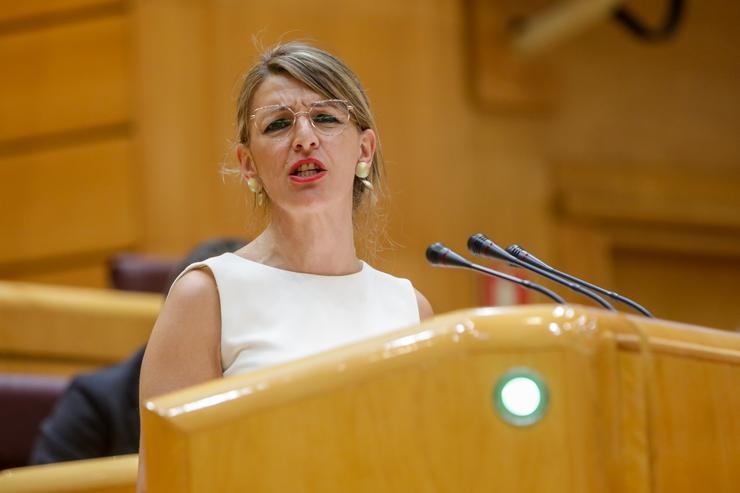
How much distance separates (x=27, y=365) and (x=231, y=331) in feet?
3.81

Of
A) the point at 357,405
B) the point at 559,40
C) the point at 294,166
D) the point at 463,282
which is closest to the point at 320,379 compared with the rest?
the point at 357,405

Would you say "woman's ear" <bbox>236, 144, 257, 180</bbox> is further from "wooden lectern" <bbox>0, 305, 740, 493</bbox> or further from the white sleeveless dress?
"wooden lectern" <bbox>0, 305, 740, 493</bbox>

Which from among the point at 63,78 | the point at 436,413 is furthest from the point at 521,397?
the point at 63,78

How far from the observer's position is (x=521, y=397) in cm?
73

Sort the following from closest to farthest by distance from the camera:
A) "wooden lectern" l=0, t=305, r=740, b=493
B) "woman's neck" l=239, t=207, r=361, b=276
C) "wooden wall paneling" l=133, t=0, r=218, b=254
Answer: "wooden lectern" l=0, t=305, r=740, b=493 → "woman's neck" l=239, t=207, r=361, b=276 → "wooden wall paneling" l=133, t=0, r=218, b=254

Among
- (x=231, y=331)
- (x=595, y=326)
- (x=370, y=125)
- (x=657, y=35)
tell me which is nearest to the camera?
(x=595, y=326)

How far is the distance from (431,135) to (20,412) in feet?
4.76

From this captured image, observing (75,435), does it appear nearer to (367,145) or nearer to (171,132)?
(367,145)

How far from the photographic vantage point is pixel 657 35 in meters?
3.12

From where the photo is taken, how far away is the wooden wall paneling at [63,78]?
2693 millimetres

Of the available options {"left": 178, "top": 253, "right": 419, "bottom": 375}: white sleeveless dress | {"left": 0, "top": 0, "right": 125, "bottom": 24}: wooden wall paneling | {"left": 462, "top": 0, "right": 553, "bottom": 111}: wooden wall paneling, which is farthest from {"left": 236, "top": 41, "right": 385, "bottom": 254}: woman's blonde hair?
{"left": 462, "top": 0, "right": 553, "bottom": 111}: wooden wall paneling

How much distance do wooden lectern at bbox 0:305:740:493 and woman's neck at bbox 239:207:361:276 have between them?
0.31 metres

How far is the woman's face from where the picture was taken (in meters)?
1.02

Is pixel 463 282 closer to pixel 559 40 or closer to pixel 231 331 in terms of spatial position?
pixel 559 40
